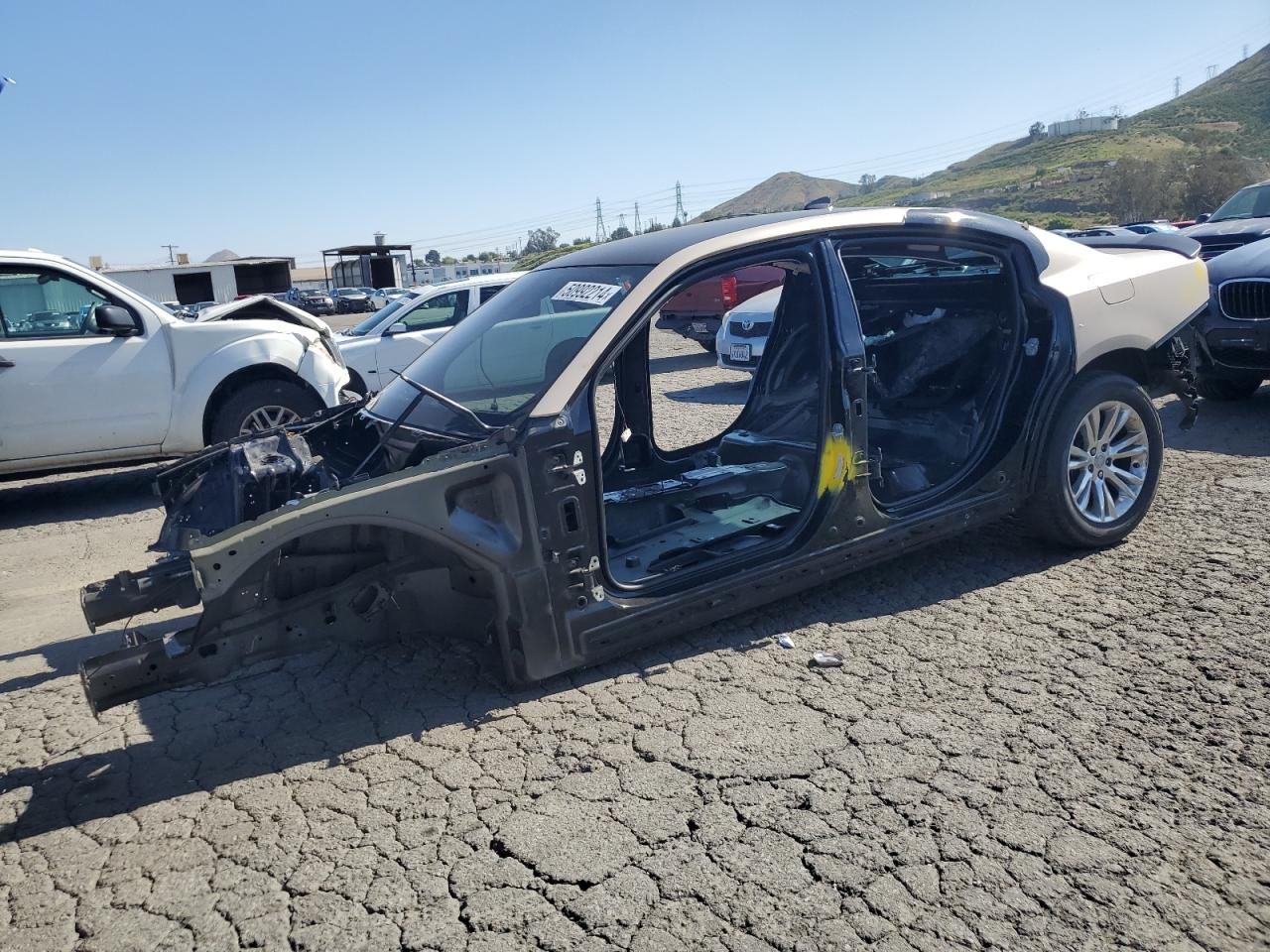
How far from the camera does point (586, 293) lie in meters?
4.06

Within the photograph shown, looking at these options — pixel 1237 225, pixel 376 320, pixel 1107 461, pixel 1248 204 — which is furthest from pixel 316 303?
pixel 1107 461

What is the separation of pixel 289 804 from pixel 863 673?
7.16 ft

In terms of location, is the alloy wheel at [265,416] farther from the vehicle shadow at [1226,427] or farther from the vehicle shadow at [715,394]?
the vehicle shadow at [1226,427]

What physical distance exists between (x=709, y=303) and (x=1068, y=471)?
10.1 meters

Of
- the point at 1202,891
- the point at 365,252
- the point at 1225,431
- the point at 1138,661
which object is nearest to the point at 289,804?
the point at 1202,891

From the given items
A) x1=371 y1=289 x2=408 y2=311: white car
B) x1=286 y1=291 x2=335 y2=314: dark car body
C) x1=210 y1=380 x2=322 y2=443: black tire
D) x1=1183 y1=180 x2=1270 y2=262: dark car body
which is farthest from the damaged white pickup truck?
x1=371 y1=289 x2=408 y2=311: white car

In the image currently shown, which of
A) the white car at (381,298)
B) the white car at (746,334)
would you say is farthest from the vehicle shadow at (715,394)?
the white car at (381,298)

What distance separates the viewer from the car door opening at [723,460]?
4449 millimetres

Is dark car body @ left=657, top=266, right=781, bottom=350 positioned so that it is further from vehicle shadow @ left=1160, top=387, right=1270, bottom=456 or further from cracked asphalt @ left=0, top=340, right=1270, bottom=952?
cracked asphalt @ left=0, top=340, right=1270, bottom=952

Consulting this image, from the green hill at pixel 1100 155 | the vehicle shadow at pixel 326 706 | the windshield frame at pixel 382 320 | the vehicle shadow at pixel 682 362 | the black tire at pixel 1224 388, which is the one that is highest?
the green hill at pixel 1100 155

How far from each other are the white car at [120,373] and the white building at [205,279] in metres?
54.2

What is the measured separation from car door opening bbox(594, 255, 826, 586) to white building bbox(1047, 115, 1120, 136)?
348ft

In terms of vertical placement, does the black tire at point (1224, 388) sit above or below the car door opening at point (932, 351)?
below

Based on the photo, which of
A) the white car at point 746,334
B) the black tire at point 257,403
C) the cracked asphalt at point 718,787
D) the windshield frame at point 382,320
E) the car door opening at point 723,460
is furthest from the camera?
the windshield frame at point 382,320
